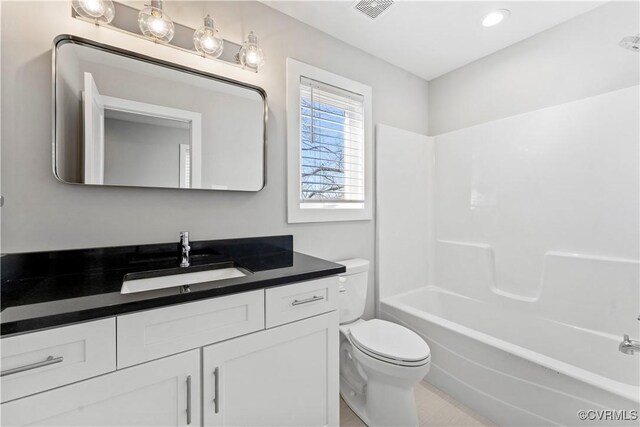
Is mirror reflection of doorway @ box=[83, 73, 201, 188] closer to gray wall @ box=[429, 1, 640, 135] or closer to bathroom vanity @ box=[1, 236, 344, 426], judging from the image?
bathroom vanity @ box=[1, 236, 344, 426]

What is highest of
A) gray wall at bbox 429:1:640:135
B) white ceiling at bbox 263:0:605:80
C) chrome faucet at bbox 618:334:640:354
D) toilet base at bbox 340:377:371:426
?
white ceiling at bbox 263:0:605:80

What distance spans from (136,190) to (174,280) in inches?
18.2

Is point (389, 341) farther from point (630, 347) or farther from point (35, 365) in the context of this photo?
point (35, 365)

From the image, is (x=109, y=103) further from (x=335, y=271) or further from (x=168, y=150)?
(x=335, y=271)

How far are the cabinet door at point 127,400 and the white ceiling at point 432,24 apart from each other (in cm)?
192

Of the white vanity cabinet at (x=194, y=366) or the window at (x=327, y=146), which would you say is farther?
the window at (x=327, y=146)

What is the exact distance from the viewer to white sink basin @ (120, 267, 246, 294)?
109cm

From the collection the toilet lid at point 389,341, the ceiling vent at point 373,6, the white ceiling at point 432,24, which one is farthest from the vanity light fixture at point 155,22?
the toilet lid at point 389,341

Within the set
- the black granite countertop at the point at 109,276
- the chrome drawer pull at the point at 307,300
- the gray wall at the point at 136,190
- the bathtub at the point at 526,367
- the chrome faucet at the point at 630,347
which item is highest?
the gray wall at the point at 136,190

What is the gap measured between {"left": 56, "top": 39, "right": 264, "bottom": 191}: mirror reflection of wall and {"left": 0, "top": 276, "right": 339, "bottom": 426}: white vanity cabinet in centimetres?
71

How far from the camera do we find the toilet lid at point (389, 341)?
136cm

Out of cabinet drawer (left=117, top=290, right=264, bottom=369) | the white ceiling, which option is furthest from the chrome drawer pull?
the white ceiling

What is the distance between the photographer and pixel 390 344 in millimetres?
1471

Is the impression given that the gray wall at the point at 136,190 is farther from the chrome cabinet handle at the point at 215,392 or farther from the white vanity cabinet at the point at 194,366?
the chrome cabinet handle at the point at 215,392
